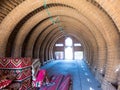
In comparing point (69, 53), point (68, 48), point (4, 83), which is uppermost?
point (68, 48)

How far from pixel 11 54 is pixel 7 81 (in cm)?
535

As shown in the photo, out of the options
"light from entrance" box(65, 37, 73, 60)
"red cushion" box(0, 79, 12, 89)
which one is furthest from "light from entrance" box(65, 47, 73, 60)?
"red cushion" box(0, 79, 12, 89)

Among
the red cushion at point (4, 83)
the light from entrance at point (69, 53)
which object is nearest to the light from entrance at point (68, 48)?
the light from entrance at point (69, 53)

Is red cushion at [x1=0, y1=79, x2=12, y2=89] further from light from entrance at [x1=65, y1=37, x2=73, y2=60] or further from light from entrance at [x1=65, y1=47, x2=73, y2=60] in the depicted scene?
light from entrance at [x1=65, y1=47, x2=73, y2=60]

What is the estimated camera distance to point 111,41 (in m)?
7.01

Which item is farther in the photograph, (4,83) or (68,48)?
(68,48)

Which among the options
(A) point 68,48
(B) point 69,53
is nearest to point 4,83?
(A) point 68,48

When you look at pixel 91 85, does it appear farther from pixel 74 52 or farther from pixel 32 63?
pixel 74 52

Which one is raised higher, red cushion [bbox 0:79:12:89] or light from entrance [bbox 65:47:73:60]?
light from entrance [bbox 65:47:73:60]

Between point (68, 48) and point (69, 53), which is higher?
point (68, 48)

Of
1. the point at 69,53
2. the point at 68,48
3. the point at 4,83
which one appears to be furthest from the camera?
the point at 69,53

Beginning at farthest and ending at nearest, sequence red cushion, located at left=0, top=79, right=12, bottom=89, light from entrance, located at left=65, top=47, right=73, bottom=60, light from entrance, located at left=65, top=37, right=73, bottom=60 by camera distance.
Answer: light from entrance, located at left=65, top=47, right=73, bottom=60 < light from entrance, located at left=65, top=37, right=73, bottom=60 < red cushion, located at left=0, top=79, right=12, bottom=89

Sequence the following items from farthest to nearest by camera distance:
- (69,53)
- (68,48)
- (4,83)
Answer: (69,53) < (68,48) < (4,83)

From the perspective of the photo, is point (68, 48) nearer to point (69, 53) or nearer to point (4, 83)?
point (69, 53)
